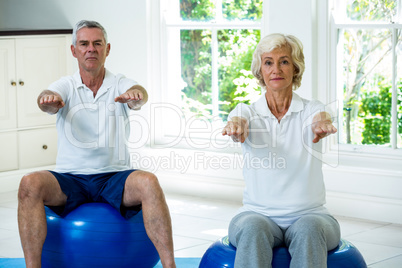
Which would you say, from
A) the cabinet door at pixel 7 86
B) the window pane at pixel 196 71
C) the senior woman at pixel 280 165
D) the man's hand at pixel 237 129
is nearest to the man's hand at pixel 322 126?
the senior woman at pixel 280 165

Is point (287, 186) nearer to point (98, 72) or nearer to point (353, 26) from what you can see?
point (98, 72)

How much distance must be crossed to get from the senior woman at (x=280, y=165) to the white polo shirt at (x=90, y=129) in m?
0.80

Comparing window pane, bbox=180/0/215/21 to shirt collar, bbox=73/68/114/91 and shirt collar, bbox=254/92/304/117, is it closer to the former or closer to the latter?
shirt collar, bbox=73/68/114/91

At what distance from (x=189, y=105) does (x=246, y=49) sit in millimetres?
605

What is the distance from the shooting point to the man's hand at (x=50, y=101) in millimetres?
2984

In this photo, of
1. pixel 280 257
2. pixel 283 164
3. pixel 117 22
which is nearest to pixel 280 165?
pixel 283 164

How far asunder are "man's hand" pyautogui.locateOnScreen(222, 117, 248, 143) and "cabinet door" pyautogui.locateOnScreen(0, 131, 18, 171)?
9.41ft

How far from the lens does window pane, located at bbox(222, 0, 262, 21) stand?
4484 mm

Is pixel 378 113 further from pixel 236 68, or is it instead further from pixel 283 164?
pixel 283 164

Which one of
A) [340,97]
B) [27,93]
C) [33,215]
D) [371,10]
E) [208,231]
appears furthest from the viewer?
[27,93]

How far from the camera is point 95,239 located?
288 centimetres

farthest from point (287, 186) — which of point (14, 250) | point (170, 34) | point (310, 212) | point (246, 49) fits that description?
point (170, 34)

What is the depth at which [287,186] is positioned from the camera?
2475 mm

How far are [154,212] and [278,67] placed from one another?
80 centimetres
